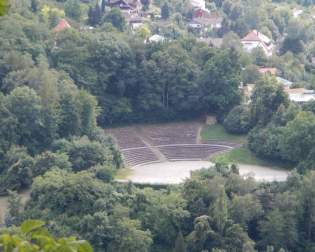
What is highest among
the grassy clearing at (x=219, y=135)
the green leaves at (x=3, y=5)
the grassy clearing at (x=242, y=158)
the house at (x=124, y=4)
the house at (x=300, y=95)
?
the green leaves at (x=3, y=5)

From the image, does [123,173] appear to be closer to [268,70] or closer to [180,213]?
[180,213]

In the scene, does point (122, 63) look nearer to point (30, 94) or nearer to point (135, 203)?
point (30, 94)

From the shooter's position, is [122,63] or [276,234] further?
[122,63]

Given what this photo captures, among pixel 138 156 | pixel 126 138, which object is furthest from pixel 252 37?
pixel 138 156

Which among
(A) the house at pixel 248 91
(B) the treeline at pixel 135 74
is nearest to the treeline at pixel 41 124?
(B) the treeline at pixel 135 74

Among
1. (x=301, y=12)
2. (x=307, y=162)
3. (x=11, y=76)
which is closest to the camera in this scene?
(x=307, y=162)

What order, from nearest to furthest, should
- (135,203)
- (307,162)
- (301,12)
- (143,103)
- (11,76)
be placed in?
(135,203) < (307,162) < (11,76) < (143,103) < (301,12)

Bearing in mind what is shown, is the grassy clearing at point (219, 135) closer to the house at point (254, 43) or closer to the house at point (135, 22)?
the house at point (254, 43)

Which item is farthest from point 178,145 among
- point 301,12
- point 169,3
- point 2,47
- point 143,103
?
point 301,12
